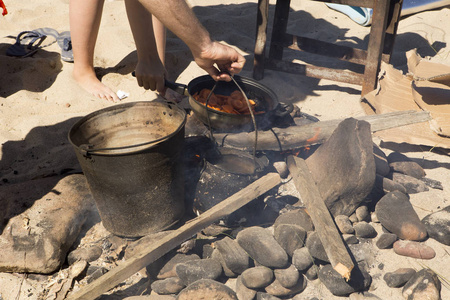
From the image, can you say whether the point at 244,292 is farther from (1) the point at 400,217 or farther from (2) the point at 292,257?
(1) the point at 400,217

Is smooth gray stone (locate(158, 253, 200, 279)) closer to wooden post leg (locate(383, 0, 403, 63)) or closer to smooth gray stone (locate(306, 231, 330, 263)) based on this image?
smooth gray stone (locate(306, 231, 330, 263))

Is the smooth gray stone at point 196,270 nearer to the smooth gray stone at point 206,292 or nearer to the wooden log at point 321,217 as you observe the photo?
the smooth gray stone at point 206,292

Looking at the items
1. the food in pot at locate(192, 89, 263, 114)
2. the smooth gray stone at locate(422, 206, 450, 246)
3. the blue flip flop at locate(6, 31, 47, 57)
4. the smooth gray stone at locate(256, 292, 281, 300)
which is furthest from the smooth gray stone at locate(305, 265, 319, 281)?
the blue flip flop at locate(6, 31, 47, 57)

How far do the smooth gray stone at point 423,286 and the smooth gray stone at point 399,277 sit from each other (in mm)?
20

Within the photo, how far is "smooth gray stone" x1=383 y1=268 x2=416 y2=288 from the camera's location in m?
2.06

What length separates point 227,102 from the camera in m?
2.89

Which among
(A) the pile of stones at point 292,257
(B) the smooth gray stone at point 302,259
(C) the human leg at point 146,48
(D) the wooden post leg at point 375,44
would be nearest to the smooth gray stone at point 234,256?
(A) the pile of stones at point 292,257

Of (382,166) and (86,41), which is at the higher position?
(86,41)

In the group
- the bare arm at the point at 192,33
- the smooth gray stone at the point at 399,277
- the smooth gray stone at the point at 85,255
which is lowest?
the smooth gray stone at the point at 85,255

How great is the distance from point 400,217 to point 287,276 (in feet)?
2.88

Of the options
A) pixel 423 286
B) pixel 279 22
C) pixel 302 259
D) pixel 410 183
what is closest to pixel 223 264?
pixel 302 259

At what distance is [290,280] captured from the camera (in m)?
2.02

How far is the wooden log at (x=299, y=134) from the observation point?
2.77 meters

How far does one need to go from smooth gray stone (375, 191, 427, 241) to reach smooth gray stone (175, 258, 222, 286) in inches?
44.6
